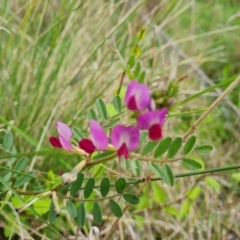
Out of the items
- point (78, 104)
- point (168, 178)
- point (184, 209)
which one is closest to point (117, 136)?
point (168, 178)

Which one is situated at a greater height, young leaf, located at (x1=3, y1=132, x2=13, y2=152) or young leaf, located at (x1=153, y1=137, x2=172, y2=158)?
young leaf, located at (x1=153, y1=137, x2=172, y2=158)

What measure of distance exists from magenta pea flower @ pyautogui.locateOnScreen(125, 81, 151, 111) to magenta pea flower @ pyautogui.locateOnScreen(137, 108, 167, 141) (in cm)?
1

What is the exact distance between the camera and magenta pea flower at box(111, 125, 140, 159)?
1.80ft

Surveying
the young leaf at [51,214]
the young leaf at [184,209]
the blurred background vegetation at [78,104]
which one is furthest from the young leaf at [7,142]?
the young leaf at [184,209]

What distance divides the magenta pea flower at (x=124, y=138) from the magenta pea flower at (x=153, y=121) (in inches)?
0.7

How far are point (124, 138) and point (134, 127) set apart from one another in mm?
17

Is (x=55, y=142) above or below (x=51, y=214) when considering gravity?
above

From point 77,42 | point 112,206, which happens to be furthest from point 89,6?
point 112,206

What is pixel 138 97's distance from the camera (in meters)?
0.53

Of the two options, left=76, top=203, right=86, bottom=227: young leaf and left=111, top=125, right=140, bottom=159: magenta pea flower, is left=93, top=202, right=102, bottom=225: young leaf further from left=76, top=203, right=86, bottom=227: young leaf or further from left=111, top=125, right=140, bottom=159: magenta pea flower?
left=111, top=125, right=140, bottom=159: magenta pea flower

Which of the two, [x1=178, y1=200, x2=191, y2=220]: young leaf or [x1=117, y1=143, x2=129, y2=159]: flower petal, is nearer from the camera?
[x1=117, y1=143, x2=129, y2=159]: flower petal

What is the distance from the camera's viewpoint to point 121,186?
2.32 feet

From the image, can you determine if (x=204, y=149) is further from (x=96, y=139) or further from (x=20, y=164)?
(x=20, y=164)

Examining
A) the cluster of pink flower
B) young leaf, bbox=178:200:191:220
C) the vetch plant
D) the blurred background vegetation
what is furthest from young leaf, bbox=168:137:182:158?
young leaf, bbox=178:200:191:220
